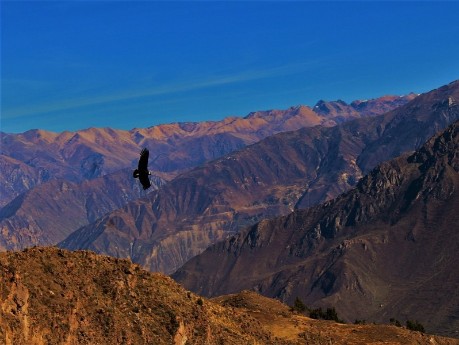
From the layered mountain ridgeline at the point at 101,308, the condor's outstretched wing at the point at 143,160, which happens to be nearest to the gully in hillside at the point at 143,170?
the condor's outstretched wing at the point at 143,160

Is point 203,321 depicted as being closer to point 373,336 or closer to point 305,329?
point 305,329

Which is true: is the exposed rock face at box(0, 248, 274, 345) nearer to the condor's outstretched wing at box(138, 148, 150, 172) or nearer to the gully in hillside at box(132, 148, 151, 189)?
the gully in hillside at box(132, 148, 151, 189)

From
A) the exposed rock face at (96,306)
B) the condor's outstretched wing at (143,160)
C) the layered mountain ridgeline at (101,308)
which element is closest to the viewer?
the condor's outstretched wing at (143,160)

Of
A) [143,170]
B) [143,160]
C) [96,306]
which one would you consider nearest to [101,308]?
[96,306]

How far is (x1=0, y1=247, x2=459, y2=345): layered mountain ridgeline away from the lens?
9050cm

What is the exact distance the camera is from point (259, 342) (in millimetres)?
115125

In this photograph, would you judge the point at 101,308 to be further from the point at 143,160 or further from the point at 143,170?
the point at 143,160

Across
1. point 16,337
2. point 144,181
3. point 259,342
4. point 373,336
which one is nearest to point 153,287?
point 259,342

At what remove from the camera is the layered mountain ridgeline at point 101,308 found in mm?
90500

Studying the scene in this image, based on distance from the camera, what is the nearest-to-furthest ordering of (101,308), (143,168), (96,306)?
(143,168) → (101,308) → (96,306)

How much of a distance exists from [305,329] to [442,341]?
30.0 meters

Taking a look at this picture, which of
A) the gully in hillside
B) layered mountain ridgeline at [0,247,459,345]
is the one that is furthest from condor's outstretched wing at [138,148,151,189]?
layered mountain ridgeline at [0,247,459,345]

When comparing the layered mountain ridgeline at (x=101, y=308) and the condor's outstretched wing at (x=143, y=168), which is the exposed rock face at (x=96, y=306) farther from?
the condor's outstretched wing at (x=143, y=168)

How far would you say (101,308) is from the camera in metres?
98.9
